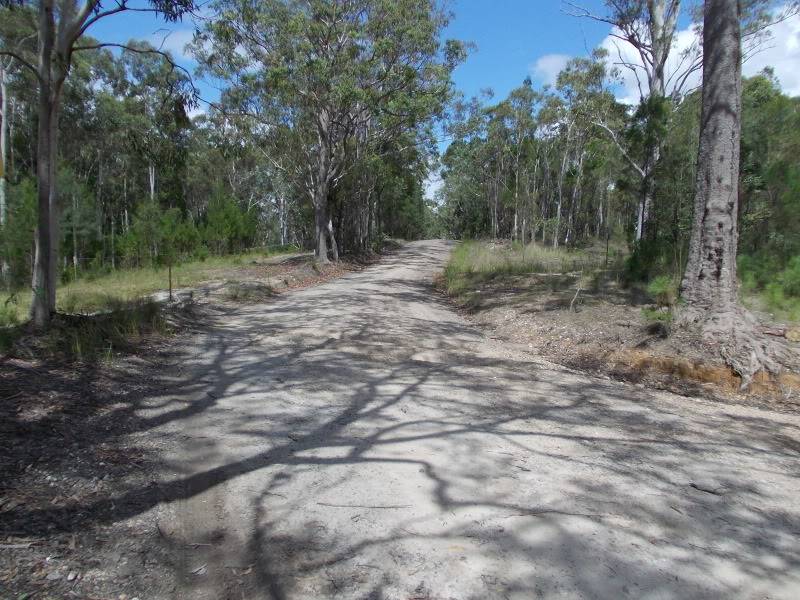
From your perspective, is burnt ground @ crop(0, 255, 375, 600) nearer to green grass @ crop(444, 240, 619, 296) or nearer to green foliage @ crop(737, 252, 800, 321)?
green foliage @ crop(737, 252, 800, 321)

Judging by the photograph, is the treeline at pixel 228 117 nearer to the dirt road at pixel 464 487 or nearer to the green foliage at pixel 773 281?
the dirt road at pixel 464 487

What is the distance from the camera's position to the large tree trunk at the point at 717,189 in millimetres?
7344

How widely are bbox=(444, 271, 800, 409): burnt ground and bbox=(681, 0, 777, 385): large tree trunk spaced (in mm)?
492

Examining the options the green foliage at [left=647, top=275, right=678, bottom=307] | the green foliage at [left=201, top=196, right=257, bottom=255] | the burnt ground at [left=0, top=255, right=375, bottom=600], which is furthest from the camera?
the green foliage at [left=201, top=196, right=257, bottom=255]

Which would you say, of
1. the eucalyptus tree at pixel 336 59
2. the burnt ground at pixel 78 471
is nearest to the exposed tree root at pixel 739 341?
the burnt ground at pixel 78 471

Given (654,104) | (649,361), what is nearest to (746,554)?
(649,361)

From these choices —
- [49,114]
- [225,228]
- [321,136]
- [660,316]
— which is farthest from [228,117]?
[660,316]

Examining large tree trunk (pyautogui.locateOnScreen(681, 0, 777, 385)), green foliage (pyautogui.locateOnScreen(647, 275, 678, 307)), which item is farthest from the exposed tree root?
green foliage (pyautogui.locateOnScreen(647, 275, 678, 307))

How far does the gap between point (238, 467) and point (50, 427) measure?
1569mm

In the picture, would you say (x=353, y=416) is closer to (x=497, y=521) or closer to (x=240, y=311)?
(x=497, y=521)

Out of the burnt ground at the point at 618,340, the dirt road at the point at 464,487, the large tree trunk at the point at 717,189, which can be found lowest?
the dirt road at the point at 464,487

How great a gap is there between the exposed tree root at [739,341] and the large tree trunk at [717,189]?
0.01 meters

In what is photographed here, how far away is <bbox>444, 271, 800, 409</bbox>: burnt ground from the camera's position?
262 inches

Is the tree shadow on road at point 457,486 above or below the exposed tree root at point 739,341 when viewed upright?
below
